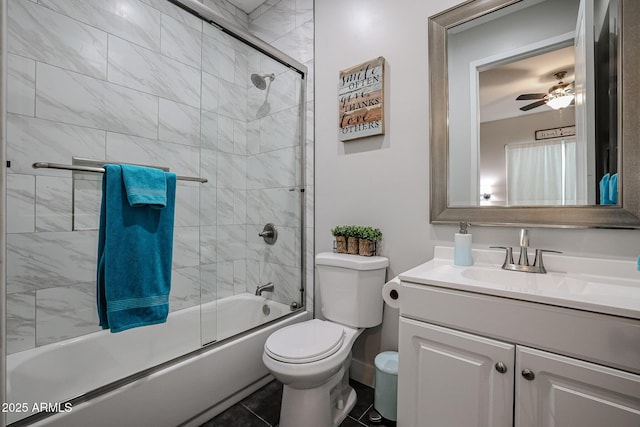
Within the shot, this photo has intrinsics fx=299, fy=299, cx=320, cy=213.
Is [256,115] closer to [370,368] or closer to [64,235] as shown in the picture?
[64,235]

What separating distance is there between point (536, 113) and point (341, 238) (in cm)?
110

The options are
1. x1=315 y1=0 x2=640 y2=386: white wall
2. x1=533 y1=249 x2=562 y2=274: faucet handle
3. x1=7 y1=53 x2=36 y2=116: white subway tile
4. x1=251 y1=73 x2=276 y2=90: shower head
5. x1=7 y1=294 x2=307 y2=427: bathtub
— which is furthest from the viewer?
x1=251 y1=73 x2=276 y2=90: shower head

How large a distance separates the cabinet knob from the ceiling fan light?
1051mm

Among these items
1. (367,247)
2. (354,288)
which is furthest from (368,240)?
Answer: (354,288)

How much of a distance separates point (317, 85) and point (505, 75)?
1107mm

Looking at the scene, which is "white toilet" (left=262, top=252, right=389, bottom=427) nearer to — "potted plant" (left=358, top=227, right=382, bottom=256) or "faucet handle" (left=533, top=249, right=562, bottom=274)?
"potted plant" (left=358, top=227, right=382, bottom=256)

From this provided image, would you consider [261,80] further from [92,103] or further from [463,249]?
[463,249]

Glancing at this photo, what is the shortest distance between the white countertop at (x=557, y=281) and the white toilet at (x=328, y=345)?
1.28ft

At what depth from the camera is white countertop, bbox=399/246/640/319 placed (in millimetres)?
845

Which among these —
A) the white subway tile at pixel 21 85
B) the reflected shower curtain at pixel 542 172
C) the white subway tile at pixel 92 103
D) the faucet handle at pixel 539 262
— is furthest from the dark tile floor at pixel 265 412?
the white subway tile at pixel 21 85

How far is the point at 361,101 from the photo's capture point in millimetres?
1770

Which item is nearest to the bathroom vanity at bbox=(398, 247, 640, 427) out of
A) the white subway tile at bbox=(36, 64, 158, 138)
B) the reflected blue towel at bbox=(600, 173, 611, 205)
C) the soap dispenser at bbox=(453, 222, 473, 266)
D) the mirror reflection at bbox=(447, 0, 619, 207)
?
the soap dispenser at bbox=(453, 222, 473, 266)

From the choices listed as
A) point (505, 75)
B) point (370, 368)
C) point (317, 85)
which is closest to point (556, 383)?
point (370, 368)

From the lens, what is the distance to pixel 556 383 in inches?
34.3
